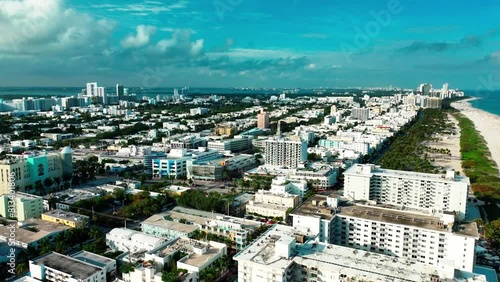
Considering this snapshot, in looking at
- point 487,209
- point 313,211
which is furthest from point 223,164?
point 487,209

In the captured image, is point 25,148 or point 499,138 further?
point 499,138

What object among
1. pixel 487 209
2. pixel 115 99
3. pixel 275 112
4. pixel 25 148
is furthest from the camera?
pixel 115 99

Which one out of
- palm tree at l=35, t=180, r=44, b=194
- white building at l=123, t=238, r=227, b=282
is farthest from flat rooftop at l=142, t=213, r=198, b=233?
palm tree at l=35, t=180, r=44, b=194

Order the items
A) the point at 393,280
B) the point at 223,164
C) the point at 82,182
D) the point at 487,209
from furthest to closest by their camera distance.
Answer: the point at 223,164 → the point at 82,182 → the point at 487,209 → the point at 393,280

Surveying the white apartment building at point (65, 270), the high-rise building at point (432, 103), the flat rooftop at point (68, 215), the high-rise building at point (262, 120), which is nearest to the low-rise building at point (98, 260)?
the white apartment building at point (65, 270)

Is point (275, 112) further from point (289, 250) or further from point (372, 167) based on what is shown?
point (289, 250)

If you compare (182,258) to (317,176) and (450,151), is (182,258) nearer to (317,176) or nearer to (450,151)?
(317,176)

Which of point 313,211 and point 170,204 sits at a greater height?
point 313,211
